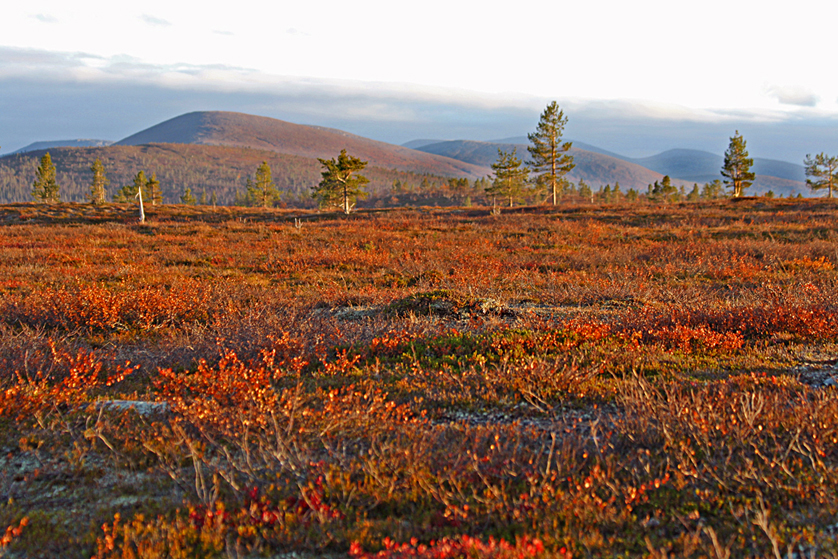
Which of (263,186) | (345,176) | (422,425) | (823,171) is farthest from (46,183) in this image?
(823,171)

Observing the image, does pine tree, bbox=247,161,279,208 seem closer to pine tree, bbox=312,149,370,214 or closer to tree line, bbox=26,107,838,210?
tree line, bbox=26,107,838,210

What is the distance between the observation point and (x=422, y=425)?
12.8 ft

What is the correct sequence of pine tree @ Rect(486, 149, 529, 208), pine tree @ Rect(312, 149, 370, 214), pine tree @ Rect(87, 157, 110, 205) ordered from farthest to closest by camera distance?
pine tree @ Rect(87, 157, 110, 205) → pine tree @ Rect(486, 149, 529, 208) → pine tree @ Rect(312, 149, 370, 214)

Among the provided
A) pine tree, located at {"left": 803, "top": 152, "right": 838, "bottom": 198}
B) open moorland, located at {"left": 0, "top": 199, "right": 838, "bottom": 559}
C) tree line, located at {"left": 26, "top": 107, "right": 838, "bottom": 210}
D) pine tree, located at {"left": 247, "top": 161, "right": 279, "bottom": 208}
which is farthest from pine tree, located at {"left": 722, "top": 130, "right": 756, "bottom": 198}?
pine tree, located at {"left": 247, "top": 161, "right": 279, "bottom": 208}

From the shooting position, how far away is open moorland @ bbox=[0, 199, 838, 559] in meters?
2.73

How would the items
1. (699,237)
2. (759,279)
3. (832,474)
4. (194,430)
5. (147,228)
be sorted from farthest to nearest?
(147,228) < (699,237) < (759,279) < (194,430) < (832,474)

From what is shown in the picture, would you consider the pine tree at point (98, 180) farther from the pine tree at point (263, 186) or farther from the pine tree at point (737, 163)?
the pine tree at point (737, 163)

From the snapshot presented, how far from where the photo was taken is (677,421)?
374 centimetres

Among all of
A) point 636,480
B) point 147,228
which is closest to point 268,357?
point 636,480

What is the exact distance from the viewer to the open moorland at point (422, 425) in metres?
2.73

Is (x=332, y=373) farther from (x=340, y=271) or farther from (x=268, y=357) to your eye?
(x=340, y=271)

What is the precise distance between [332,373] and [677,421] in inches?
133

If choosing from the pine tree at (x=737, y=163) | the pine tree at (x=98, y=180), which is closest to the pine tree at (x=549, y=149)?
the pine tree at (x=737, y=163)

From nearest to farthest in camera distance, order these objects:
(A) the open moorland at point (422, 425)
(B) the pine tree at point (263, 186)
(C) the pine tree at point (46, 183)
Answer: (A) the open moorland at point (422, 425) → (C) the pine tree at point (46, 183) → (B) the pine tree at point (263, 186)
